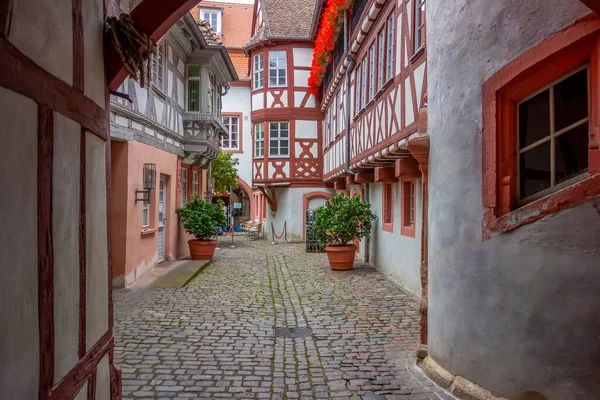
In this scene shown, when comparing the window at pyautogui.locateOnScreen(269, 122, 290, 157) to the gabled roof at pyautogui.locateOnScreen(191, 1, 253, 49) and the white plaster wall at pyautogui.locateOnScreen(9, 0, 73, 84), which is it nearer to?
the gabled roof at pyautogui.locateOnScreen(191, 1, 253, 49)

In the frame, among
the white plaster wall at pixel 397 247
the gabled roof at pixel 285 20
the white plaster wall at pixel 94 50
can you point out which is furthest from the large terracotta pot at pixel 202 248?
the gabled roof at pixel 285 20

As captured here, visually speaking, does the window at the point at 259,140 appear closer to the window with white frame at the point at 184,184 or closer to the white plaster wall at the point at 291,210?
the white plaster wall at the point at 291,210

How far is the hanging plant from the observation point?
532 inches

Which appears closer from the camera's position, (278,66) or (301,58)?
(301,58)

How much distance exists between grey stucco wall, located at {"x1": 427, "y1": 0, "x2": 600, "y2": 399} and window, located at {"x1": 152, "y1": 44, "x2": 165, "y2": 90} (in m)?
7.43

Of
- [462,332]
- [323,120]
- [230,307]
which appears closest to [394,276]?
[230,307]

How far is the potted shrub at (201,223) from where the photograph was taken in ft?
43.6

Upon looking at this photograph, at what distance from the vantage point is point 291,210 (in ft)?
72.1

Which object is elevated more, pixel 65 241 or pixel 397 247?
pixel 65 241

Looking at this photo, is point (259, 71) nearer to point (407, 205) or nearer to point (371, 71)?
point (371, 71)

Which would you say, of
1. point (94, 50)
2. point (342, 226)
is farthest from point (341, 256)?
point (94, 50)

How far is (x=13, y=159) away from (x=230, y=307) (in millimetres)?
6230

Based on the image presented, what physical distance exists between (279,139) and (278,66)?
3.19 metres

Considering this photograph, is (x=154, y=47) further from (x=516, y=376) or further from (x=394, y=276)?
(x=394, y=276)
